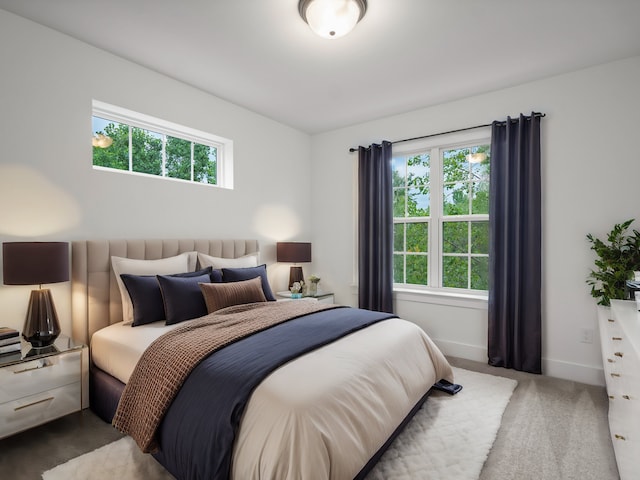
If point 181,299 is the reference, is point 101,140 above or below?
above

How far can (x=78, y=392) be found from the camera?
2.21m

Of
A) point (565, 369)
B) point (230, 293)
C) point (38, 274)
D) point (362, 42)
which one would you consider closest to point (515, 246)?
point (565, 369)

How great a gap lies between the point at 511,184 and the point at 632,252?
104cm

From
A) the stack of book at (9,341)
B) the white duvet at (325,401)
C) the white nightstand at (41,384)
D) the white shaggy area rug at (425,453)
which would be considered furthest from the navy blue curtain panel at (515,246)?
the stack of book at (9,341)

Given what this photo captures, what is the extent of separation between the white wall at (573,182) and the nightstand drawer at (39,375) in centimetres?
325

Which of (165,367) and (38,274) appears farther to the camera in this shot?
(38,274)

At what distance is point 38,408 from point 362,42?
3.18 metres

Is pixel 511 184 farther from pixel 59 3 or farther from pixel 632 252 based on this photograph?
pixel 59 3

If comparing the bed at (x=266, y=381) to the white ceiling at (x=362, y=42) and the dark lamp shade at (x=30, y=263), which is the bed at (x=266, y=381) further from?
the white ceiling at (x=362, y=42)

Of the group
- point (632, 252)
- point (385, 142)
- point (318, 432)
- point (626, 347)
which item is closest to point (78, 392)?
point (318, 432)

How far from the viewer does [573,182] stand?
302 centimetres

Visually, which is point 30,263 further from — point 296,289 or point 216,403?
point 296,289

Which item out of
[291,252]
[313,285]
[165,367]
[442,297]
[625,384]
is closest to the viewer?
[625,384]

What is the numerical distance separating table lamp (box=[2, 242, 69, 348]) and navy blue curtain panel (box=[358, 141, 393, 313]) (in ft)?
9.53
